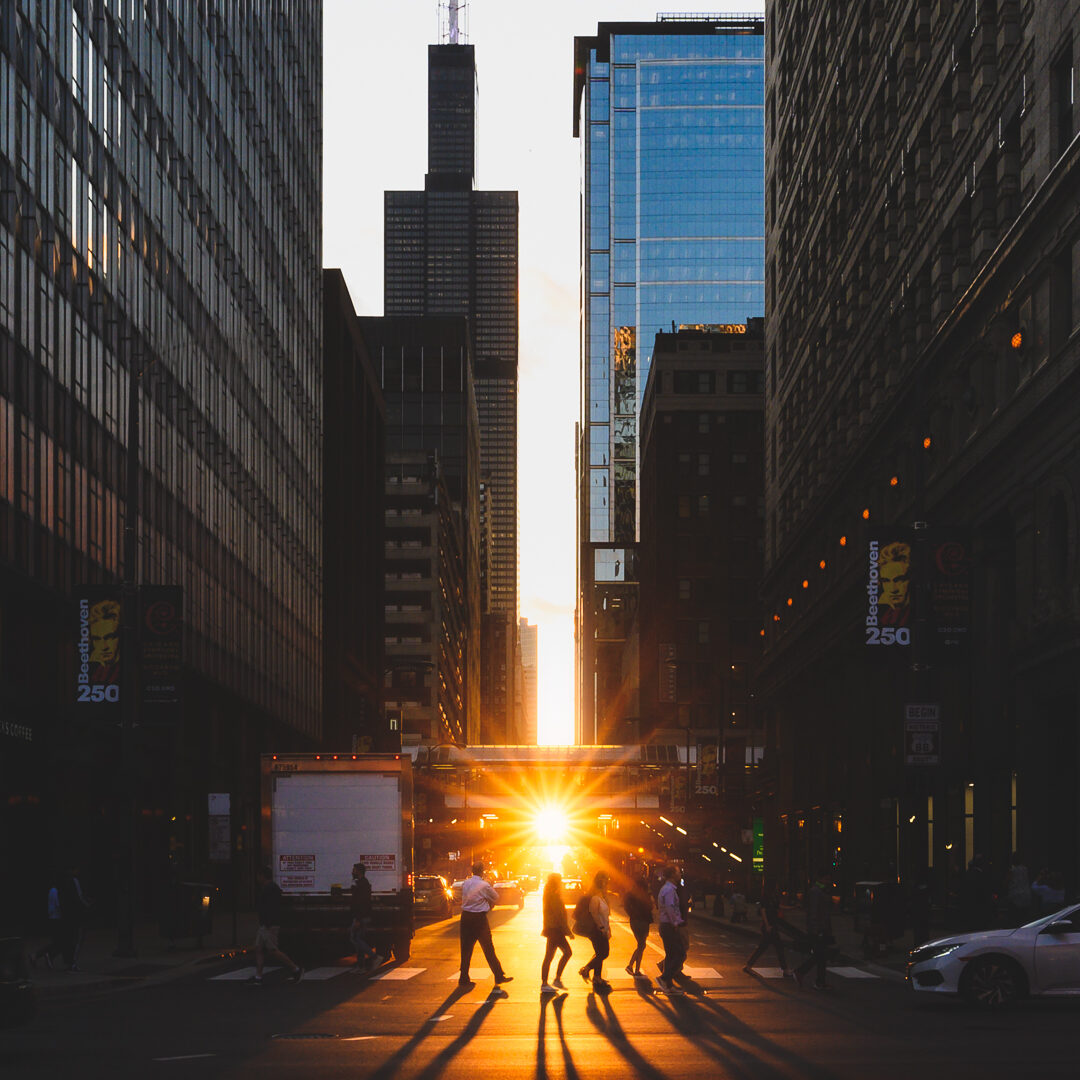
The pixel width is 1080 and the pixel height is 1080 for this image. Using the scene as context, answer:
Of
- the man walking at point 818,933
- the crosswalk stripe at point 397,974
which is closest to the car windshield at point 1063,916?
the man walking at point 818,933

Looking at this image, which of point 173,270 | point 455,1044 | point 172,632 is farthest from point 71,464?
point 455,1044

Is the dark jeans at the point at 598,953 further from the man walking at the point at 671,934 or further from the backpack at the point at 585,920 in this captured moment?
the man walking at the point at 671,934

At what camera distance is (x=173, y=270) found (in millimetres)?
58250

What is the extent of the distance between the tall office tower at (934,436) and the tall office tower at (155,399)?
62.8 feet

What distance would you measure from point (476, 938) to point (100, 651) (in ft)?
44.5

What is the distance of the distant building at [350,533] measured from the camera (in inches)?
3957

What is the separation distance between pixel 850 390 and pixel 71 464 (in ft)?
104

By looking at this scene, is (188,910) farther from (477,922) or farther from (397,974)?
(477,922)

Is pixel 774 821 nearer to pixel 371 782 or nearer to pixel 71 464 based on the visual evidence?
pixel 71 464

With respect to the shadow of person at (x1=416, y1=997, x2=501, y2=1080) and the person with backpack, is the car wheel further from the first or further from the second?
the shadow of person at (x1=416, y1=997, x2=501, y2=1080)

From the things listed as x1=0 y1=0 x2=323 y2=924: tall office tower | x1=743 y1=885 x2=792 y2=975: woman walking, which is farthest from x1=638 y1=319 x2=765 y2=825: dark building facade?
x1=743 y1=885 x2=792 y2=975: woman walking

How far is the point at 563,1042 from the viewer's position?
17.9m

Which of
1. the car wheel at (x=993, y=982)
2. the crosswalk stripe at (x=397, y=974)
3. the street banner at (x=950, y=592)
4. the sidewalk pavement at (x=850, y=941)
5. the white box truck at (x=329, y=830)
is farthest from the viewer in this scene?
the street banner at (x=950, y=592)

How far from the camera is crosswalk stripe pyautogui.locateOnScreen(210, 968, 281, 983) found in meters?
28.8
